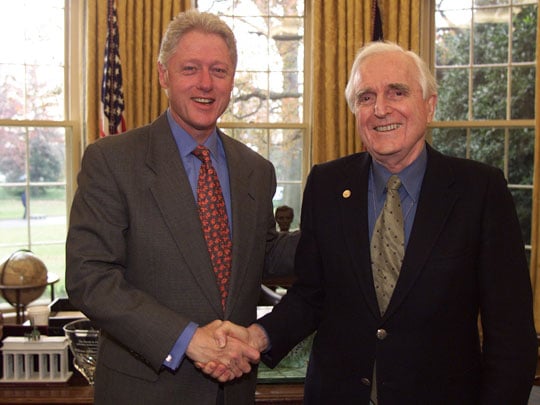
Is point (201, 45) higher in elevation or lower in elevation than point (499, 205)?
higher

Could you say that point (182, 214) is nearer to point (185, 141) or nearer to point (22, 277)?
point (185, 141)

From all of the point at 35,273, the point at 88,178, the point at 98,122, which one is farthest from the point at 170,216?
the point at 98,122

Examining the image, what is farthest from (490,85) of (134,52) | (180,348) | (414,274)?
(180,348)

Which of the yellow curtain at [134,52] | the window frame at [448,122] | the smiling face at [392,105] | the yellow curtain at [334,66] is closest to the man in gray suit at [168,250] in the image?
the smiling face at [392,105]

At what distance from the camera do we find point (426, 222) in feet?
5.91

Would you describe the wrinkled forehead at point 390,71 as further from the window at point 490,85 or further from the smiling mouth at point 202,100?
the window at point 490,85

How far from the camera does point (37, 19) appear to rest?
5.21 metres

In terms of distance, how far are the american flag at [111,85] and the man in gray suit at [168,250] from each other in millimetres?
2932

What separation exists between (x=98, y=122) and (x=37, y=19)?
1.00 metres

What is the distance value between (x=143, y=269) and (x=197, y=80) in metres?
0.62

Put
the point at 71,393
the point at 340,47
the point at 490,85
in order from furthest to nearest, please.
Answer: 1. the point at 490,85
2. the point at 340,47
3. the point at 71,393

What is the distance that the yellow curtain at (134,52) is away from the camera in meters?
4.99

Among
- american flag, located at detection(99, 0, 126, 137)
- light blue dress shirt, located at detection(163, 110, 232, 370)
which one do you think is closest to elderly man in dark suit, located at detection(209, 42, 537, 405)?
light blue dress shirt, located at detection(163, 110, 232, 370)

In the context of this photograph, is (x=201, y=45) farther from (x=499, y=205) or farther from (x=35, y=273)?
(x=35, y=273)
